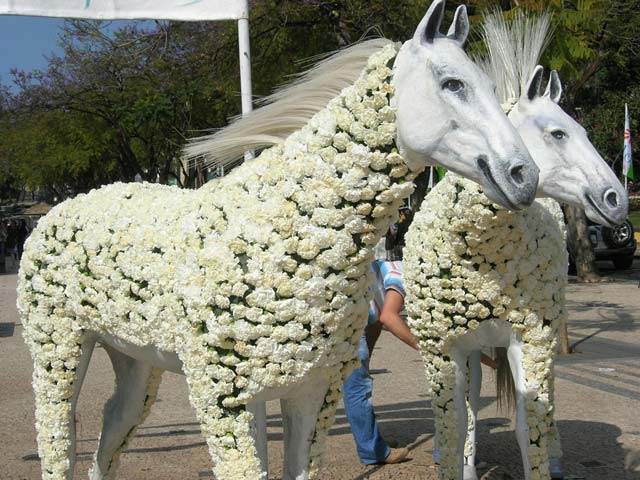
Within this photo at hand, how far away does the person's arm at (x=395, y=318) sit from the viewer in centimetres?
550

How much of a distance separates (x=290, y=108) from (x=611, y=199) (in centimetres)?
189

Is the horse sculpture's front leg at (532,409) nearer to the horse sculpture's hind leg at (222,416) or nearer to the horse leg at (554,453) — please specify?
the horse leg at (554,453)

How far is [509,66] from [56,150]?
28.6 meters

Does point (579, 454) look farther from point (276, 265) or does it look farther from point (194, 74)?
point (194, 74)

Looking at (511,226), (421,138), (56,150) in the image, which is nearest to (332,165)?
(421,138)

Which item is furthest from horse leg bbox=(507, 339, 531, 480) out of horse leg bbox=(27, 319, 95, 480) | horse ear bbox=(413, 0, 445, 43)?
horse leg bbox=(27, 319, 95, 480)

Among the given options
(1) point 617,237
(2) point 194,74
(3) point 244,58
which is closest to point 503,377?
(3) point 244,58

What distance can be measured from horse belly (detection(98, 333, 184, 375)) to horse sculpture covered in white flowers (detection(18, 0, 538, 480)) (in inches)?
0.6

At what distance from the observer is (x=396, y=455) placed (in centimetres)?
593

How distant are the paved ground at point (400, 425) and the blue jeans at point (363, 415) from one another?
5.0 inches

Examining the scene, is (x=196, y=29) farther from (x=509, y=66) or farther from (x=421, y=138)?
(x=421, y=138)

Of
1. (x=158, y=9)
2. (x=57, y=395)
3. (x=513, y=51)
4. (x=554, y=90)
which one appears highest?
(x=158, y=9)

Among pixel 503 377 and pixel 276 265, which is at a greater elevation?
pixel 276 265

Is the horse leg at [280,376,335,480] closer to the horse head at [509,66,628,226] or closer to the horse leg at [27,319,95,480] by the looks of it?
the horse leg at [27,319,95,480]
